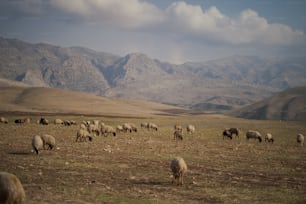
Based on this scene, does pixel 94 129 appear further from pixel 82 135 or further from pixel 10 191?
pixel 10 191

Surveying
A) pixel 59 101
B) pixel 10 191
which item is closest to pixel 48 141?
pixel 10 191

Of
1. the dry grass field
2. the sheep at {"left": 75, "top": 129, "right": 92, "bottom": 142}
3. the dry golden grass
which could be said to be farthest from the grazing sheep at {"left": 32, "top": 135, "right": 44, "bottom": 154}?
the dry golden grass

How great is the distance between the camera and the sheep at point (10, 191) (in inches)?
475

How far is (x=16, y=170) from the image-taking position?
20.6 metres

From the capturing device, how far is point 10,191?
Answer: 39.8ft

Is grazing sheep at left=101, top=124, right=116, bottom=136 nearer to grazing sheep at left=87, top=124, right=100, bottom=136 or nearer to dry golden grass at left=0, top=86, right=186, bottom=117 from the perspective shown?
grazing sheep at left=87, top=124, right=100, bottom=136

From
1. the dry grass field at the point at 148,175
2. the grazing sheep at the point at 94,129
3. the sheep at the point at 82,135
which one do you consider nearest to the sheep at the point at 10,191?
the dry grass field at the point at 148,175

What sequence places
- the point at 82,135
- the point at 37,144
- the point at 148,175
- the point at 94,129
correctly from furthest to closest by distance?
the point at 94,129 → the point at 82,135 → the point at 37,144 → the point at 148,175

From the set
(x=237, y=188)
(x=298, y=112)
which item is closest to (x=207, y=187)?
(x=237, y=188)

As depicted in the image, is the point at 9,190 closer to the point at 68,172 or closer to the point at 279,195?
the point at 68,172

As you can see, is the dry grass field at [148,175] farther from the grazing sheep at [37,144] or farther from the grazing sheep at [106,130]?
the grazing sheep at [106,130]

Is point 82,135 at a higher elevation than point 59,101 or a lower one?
lower

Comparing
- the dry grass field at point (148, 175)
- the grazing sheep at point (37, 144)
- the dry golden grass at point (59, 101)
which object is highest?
the dry golden grass at point (59, 101)

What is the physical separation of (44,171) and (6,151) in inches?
351
